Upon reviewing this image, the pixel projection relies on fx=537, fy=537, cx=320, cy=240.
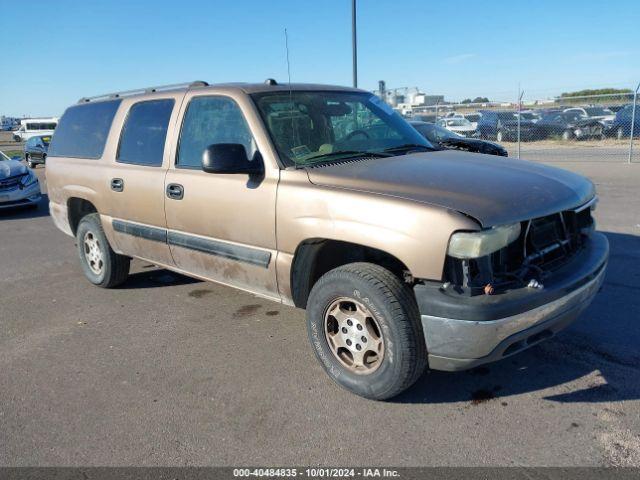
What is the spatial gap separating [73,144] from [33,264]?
212cm

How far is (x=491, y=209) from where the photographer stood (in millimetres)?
2770

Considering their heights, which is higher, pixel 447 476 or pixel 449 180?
pixel 449 180

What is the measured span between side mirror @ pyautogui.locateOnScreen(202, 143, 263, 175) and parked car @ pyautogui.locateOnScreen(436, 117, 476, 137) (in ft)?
67.7

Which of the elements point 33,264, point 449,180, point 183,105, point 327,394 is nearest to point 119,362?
point 327,394

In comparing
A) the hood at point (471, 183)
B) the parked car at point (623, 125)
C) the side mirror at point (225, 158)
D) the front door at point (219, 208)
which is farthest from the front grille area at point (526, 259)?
the parked car at point (623, 125)

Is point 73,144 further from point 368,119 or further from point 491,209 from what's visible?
point 491,209

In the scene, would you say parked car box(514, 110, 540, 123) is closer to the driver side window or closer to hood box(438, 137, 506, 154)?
hood box(438, 137, 506, 154)

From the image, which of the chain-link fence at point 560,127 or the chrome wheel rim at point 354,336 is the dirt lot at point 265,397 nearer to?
the chrome wheel rim at point 354,336

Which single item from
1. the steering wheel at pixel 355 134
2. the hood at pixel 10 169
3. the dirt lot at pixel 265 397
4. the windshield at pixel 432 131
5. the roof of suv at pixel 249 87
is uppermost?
the roof of suv at pixel 249 87

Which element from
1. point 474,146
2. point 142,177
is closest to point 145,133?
point 142,177

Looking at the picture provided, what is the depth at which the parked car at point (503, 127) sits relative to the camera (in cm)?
2308

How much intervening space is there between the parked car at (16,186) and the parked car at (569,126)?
19859 mm

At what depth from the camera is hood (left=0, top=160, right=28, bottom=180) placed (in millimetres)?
10841

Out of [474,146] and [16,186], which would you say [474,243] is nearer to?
[474,146]
